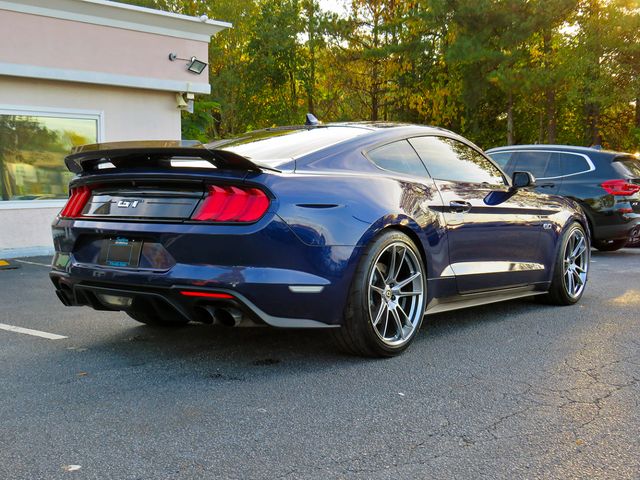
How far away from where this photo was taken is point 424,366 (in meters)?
4.20

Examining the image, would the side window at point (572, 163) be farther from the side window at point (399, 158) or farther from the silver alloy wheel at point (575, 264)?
the side window at point (399, 158)

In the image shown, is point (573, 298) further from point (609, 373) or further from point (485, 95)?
point (485, 95)

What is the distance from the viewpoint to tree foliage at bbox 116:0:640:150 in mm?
21562

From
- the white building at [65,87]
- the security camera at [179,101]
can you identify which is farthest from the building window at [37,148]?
the security camera at [179,101]

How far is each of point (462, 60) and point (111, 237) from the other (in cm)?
2261

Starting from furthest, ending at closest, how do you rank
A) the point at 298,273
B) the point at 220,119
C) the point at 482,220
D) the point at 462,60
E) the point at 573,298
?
the point at 220,119
the point at 462,60
the point at 573,298
the point at 482,220
the point at 298,273

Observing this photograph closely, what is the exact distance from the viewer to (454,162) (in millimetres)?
5281

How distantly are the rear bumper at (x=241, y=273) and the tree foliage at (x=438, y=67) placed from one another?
42.9 feet

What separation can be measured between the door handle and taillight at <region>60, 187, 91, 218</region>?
2.35m

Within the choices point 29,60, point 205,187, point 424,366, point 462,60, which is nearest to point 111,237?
point 205,187

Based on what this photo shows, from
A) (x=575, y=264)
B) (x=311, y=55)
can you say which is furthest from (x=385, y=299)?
(x=311, y=55)

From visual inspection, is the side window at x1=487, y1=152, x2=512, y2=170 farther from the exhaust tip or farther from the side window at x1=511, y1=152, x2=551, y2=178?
the exhaust tip

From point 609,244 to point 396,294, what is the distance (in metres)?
7.56

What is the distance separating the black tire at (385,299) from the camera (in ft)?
13.5
